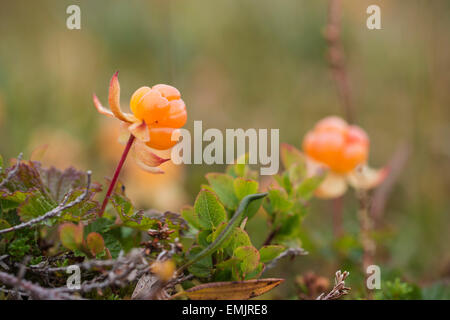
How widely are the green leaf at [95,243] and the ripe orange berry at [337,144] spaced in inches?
25.8

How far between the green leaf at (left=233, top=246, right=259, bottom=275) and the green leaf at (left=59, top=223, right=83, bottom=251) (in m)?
0.16

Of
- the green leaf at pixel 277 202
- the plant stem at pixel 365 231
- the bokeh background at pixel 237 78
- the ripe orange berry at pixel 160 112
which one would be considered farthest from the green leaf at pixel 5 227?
the bokeh background at pixel 237 78

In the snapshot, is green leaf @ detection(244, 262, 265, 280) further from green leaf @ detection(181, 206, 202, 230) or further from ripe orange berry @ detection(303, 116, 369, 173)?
ripe orange berry @ detection(303, 116, 369, 173)

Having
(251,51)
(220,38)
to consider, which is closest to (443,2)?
(251,51)

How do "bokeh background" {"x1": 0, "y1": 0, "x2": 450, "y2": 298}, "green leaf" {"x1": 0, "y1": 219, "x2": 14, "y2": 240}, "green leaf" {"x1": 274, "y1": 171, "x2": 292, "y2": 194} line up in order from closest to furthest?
1. "green leaf" {"x1": 0, "y1": 219, "x2": 14, "y2": 240}
2. "green leaf" {"x1": 274, "y1": 171, "x2": 292, "y2": 194}
3. "bokeh background" {"x1": 0, "y1": 0, "x2": 450, "y2": 298}

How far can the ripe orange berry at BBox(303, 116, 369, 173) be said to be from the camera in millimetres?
1021

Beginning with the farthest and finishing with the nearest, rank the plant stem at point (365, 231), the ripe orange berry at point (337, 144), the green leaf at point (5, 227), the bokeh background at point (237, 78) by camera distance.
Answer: the bokeh background at point (237, 78) → the ripe orange berry at point (337, 144) → the plant stem at point (365, 231) → the green leaf at point (5, 227)

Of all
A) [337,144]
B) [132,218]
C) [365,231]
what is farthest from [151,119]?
[337,144]

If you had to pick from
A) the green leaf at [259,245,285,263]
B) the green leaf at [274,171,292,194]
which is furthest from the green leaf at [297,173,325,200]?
the green leaf at [259,245,285,263]

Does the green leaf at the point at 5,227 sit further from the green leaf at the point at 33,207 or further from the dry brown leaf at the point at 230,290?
the dry brown leaf at the point at 230,290

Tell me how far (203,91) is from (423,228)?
1314 mm

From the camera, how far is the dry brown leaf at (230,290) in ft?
1.53

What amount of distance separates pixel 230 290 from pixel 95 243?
15cm

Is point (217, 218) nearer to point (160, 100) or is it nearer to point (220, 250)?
point (220, 250)
